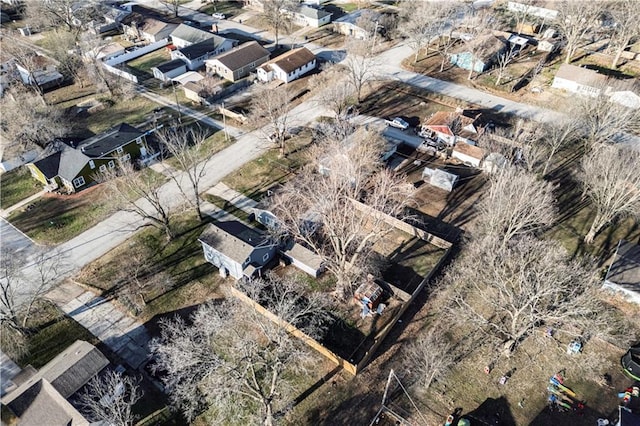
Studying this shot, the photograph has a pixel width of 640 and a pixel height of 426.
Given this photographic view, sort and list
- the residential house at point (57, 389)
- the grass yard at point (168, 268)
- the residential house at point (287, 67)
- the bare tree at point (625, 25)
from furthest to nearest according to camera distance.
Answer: the residential house at point (287, 67), the bare tree at point (625, 25), the grass yard at point (168, 268), the residential house at point (57, 389)

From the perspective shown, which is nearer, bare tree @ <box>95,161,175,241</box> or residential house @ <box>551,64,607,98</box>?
bare tree @ <box>95,161,175,241</box>

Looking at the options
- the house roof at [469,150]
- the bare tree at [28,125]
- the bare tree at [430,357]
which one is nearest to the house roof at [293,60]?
the house roof at [469,150]

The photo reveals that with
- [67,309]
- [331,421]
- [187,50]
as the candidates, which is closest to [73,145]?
[67,309]

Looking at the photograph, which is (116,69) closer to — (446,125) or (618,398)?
(446,125)

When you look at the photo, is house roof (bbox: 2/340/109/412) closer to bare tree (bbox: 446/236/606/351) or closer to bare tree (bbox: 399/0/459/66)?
bare tree (bbox: 446/236/606/351)

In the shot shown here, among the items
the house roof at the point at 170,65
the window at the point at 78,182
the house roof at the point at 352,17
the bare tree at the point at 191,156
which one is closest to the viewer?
the bare tree at the point at 191,156

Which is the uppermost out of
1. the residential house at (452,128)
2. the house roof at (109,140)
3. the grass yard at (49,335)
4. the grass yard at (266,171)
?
the residential house at (452,128)

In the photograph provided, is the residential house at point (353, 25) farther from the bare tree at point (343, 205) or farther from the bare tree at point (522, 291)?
the bare tree at point (522, 291)

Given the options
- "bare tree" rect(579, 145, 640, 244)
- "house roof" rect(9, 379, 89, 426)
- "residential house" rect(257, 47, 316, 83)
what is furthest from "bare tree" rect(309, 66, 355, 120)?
"house roof" rect(9, 379, 89, 426)
